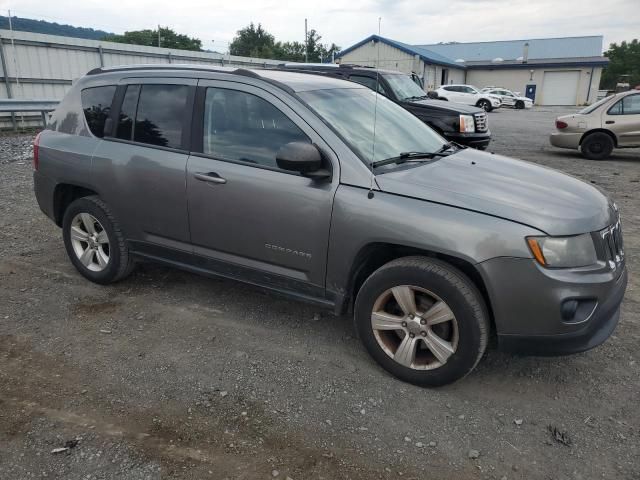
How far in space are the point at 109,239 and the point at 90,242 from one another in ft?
1.04

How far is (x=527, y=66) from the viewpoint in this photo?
48.0 meters

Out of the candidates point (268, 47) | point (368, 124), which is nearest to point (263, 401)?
point (368, 124)

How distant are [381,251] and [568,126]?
10.5 m

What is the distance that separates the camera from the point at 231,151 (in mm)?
3514

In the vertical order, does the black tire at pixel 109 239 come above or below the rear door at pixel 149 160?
below

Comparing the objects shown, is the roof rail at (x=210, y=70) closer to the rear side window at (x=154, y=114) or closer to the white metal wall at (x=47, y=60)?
the rear side window at (x=154, y=114)

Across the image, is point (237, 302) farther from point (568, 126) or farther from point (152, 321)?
point (568, 126)

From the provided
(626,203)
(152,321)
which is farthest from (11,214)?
(626,203)

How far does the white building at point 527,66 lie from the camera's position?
4300cm

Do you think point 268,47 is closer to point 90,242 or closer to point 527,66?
point 527,66

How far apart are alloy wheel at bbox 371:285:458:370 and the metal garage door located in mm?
51455

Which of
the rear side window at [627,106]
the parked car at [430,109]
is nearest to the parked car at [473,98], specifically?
the rear side window at [627,106]

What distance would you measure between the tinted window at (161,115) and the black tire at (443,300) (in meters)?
1.85

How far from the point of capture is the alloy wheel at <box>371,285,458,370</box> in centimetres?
291
